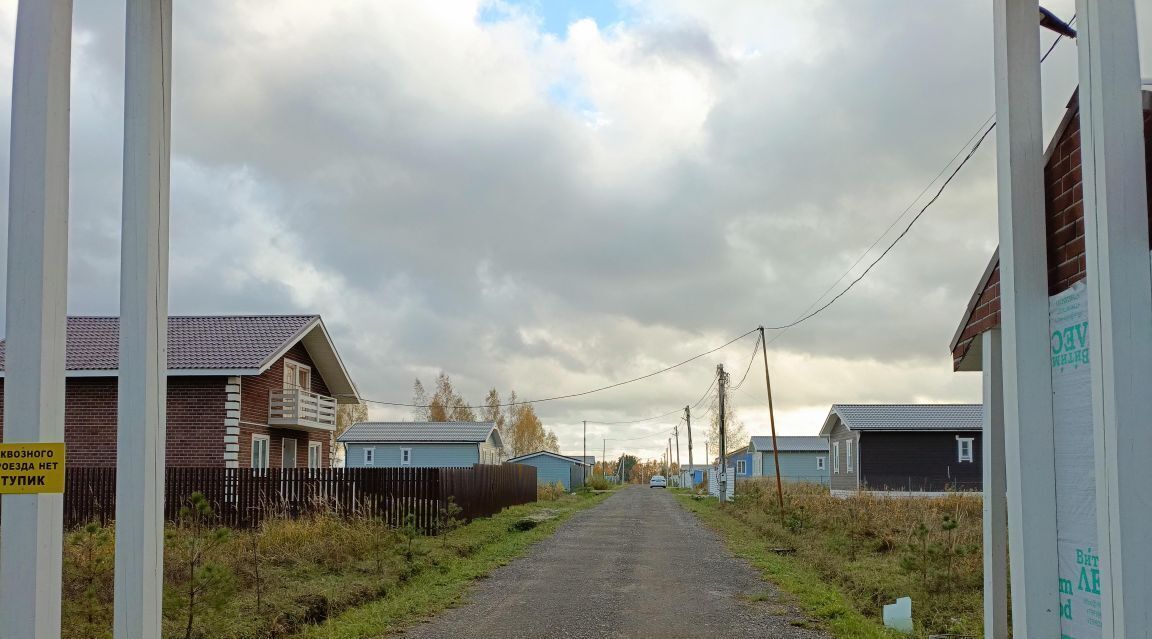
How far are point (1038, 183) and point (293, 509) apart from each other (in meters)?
18.0

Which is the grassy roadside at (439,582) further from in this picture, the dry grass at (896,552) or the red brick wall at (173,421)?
the red brick wall at (173,421)

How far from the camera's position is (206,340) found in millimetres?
27562

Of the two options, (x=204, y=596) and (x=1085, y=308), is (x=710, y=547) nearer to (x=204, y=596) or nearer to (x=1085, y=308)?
(x=204, y=596)

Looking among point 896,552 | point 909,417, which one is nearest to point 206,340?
point 896,552

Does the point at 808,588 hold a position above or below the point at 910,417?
below

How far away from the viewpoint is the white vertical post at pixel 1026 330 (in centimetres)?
511

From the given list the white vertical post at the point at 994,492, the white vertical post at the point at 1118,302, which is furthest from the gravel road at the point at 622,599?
the white vertical post at the point at 1118,302

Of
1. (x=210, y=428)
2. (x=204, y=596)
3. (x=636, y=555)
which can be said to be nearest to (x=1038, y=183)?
(x=204, y=596)

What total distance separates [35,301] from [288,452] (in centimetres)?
2804

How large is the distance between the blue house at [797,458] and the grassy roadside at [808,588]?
5679 cm

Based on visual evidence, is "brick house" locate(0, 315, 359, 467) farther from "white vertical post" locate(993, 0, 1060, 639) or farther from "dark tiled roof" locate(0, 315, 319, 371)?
"white vertical post" locate(993, 0, 1060, 639)

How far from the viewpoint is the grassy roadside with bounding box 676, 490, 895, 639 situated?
9594mm

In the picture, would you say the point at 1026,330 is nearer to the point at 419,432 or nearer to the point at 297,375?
the point at 297,375

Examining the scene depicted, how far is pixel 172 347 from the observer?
2669cm
